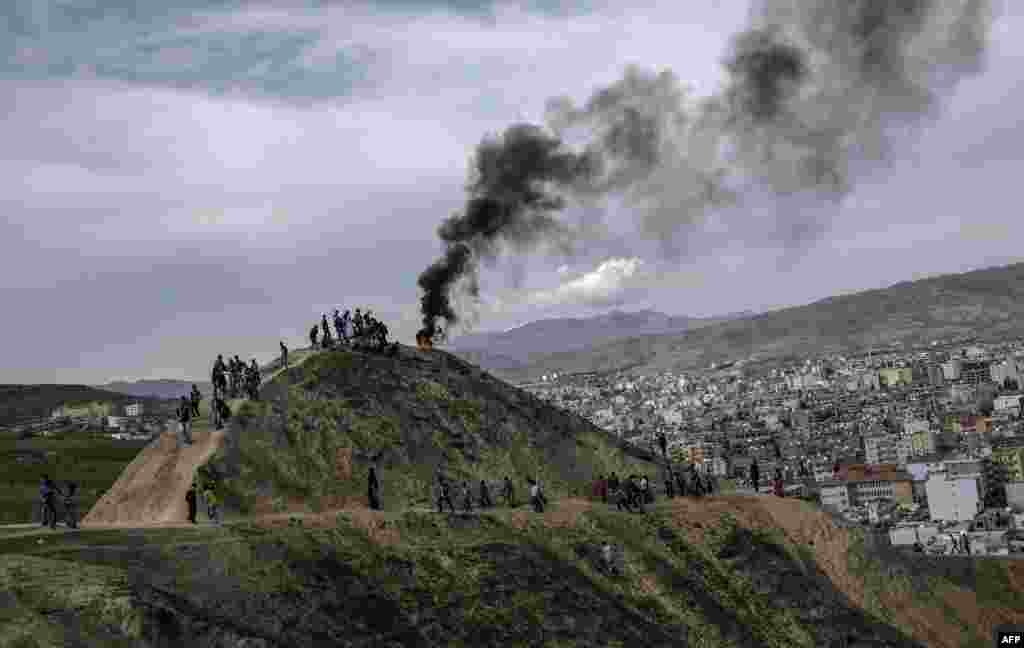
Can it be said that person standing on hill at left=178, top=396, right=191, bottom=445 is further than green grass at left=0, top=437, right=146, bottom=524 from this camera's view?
No

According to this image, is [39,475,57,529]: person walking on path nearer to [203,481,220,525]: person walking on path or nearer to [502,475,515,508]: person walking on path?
[203,481,220,525]: person walking on path

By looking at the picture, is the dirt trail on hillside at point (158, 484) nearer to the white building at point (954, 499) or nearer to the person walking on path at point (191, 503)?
the person walking on path at point (191, 503)

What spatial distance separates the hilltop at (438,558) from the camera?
35938mm

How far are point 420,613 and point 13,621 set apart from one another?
15467mm

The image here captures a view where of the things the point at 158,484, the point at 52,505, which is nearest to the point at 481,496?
the point at 158,484

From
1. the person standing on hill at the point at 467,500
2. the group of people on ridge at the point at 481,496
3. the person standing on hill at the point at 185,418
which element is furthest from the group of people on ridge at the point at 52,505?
the person standing on hill at the point at 467,500

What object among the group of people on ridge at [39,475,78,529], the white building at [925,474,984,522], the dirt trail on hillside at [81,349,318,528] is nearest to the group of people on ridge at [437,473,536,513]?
the dirt trail on hillside at [81,349,318,528]

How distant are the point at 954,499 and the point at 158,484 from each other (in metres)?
168

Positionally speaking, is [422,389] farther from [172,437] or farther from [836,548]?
[836,548]

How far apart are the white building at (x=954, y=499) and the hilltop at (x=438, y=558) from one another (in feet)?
407

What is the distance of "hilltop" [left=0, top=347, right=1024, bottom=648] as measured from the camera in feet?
118

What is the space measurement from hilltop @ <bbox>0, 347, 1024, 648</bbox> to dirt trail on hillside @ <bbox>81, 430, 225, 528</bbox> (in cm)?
19

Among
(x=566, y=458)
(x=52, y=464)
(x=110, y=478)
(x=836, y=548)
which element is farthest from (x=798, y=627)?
(x=52, y=464)

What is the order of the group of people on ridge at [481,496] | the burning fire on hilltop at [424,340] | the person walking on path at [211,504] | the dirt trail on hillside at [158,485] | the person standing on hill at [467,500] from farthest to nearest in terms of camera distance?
1. the burning fire on hilltop at [424,340]
2. the person standing on hill at [467,500]
3. the group of people on ridge at [481,496]
4. the dirt trail on hillside at [158,485]
5. the person walking on path at [211,504]
